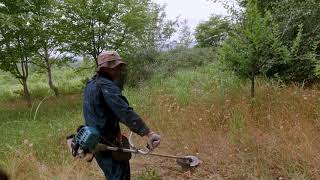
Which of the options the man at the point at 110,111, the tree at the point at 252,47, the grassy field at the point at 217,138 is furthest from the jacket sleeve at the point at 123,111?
the tree at the point at 252,47

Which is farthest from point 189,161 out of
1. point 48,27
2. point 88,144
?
point 48,27

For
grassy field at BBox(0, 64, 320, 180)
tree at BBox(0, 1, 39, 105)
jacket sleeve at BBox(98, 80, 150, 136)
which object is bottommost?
grassy field at BBox(0, 64, 320, 180)

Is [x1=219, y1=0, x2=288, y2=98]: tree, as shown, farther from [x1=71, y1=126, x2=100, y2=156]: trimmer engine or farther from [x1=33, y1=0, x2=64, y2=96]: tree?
[x1=33, y1=0, x2=64, y2=96]: tree

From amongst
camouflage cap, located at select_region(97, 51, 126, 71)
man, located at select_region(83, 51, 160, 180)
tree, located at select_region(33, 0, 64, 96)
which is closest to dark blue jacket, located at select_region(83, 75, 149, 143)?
man, located at select_region(83, 51, 160, 180)

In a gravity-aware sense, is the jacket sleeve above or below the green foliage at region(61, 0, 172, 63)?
below

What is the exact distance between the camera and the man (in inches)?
143

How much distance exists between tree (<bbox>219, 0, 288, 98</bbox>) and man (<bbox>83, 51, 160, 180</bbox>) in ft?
13.4

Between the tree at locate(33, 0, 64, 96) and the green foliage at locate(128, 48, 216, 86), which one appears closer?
the tree at locate(33, 0, 64, 96)

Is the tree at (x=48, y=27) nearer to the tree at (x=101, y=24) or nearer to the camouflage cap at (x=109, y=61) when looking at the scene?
the tree at (x=101, y=24)

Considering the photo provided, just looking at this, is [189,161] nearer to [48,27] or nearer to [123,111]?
[123,111]

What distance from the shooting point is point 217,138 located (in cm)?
638

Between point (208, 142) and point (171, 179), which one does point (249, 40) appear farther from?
point (171, 179)

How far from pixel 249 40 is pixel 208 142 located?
2.32 metres

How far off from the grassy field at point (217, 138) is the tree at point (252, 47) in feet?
1.85
